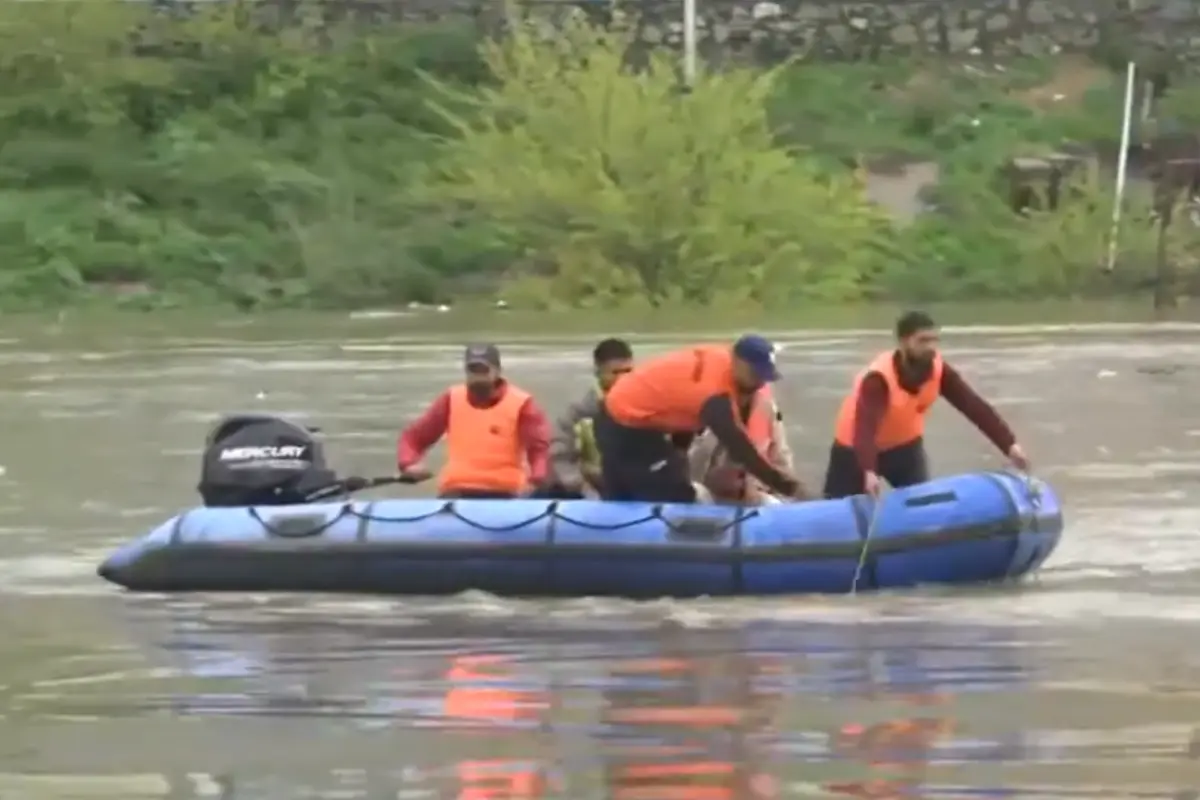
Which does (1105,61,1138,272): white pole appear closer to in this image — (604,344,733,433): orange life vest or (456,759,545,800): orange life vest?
(604,344,733,433): orange life vest

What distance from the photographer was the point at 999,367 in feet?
92.9

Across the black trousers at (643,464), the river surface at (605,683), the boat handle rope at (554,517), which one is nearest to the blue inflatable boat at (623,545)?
the boat handle rope at (554,517)

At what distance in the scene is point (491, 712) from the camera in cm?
1048

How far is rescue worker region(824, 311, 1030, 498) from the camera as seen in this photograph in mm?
13734

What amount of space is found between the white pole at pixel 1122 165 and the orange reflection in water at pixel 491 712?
A: 29939 millimetres

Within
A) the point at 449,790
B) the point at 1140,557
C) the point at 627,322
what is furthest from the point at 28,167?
the point at 449,790

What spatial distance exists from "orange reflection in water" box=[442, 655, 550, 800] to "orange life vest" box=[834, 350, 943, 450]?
275cm

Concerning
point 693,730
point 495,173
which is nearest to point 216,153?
point 495,173

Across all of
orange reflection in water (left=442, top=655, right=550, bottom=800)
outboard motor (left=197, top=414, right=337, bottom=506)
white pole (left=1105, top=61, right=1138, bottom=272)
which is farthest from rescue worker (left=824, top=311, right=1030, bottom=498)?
white pole (left=1105, top=61, right=1138, bottom=272)

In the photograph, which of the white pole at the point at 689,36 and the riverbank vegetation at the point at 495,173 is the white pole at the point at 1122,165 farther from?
the white pole at the point at 689,36

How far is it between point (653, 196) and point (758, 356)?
1058 inches

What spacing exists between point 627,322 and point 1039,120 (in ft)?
36.2

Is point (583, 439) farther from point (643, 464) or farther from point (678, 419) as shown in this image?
point (678, 419)

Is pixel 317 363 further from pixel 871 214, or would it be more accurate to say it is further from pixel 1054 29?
pixel 1054 29
